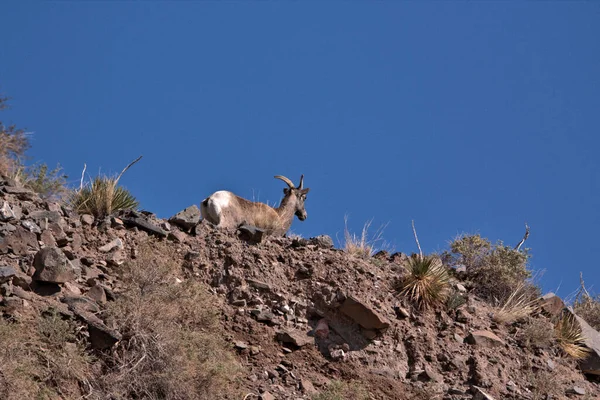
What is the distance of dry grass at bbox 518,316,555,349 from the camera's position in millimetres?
12705

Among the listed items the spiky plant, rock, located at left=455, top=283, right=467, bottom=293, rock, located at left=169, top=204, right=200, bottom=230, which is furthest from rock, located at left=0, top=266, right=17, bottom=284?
rock, located at left=455, top=283, right=467, bottom=293

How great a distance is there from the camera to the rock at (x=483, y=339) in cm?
1206

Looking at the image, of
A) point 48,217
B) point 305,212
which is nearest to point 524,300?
point 305,212

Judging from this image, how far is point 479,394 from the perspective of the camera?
1079 cm

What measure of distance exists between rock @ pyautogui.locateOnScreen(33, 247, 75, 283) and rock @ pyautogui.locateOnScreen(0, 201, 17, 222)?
88cm

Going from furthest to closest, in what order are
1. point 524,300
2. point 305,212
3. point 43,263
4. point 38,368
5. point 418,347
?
1. point 305,212
2. point 524,300
3. point 418,347
4. point 43,263
5. point 38,368

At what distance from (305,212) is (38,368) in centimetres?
985

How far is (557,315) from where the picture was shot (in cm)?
1385

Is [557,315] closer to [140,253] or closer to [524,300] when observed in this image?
[524,300]

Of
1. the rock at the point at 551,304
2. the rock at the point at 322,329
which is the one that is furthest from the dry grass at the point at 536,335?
the rock at the point at 322,329

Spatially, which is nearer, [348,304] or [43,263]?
[43,263]

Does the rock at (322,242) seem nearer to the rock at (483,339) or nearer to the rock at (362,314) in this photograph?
the rock at (362,314)

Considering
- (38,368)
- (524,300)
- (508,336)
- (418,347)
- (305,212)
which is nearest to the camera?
(38,368)

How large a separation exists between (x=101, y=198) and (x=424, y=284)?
5.24 m
